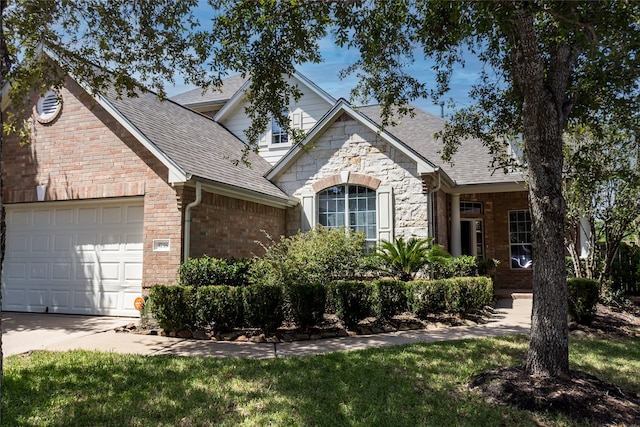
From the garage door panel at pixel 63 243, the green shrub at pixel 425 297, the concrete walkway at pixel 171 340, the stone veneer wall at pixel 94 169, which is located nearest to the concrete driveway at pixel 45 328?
the concrete walkway at pixel 171 340

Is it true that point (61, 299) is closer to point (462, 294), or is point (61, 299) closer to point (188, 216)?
point (188, 216)

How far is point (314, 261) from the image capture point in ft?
32.6

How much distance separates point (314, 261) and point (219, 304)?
2.54 m

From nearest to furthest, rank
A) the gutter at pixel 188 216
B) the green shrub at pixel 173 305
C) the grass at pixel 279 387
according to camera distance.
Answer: the grass at pixel 279 387
the green shrub at pixel 173 305
the gutter at pixel 188 216

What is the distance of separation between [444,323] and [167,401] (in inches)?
231

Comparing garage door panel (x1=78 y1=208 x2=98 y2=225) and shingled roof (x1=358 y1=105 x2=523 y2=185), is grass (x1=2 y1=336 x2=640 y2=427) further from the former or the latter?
shingled roof (x1=358 y1=105 x2=523 y2=185)

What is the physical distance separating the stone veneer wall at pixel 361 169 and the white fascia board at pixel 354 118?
0.19m

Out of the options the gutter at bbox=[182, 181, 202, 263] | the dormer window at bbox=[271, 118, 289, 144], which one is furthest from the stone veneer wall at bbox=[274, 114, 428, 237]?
the gutter at bbox=[182, 181, 202, 263]

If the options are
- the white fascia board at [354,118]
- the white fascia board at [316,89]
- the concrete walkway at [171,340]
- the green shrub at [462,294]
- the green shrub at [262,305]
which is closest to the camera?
the concrete walkway at [171,340]

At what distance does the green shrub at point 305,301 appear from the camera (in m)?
8.08

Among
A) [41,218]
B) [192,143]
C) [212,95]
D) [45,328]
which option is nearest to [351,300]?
[45,328]

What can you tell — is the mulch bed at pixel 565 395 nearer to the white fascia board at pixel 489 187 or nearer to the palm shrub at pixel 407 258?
the palm shrub at pixel 407 258

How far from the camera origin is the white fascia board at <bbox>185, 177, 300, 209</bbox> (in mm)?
10016

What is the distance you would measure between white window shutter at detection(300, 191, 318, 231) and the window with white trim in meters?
7.03
